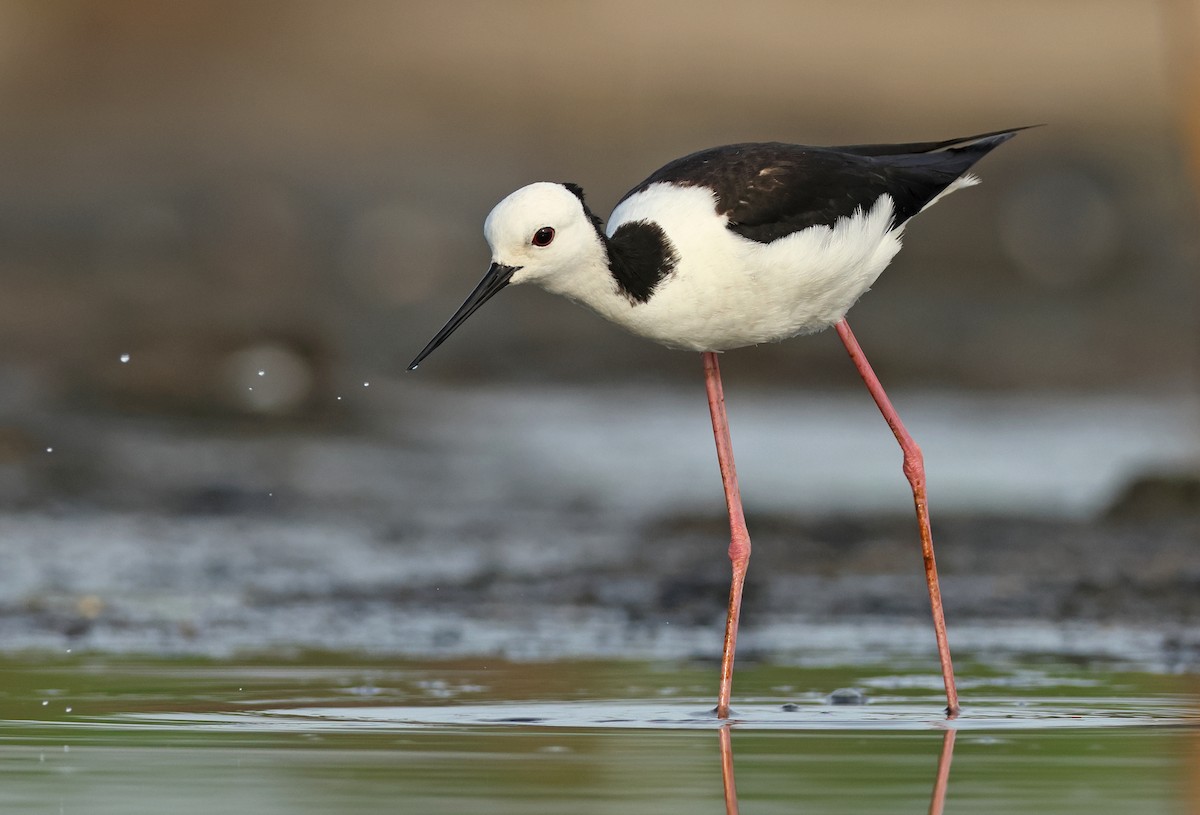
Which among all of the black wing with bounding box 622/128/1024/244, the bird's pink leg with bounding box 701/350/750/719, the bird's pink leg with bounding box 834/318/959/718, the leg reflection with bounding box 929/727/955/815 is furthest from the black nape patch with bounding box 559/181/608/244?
the leg reflection with bounding box 929/727/955/815

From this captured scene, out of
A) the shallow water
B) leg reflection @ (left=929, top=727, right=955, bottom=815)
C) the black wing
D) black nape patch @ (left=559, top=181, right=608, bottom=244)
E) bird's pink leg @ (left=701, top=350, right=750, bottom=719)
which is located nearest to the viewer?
leg reflection @ (left=929, top=727, right=955, bottom=815)

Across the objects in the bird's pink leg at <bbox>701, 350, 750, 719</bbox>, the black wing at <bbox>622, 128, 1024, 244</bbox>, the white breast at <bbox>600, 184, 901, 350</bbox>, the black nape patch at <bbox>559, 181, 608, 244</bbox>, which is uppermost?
the black wing at <bbox>622, 128, 1024, 244</bbox>

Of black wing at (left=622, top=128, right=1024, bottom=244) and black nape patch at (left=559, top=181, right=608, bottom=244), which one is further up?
black wing at (left=622, top=128, right=1024, bottom=244)

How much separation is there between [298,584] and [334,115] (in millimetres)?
16072

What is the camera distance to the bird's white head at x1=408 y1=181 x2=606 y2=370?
6859 mm

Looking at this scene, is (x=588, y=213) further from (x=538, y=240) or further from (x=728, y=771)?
(x=728, y=771)

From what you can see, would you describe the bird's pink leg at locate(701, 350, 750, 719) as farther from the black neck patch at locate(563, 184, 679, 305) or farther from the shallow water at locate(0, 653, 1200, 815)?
the black neck patch at locate(563, 184, 679, 305)

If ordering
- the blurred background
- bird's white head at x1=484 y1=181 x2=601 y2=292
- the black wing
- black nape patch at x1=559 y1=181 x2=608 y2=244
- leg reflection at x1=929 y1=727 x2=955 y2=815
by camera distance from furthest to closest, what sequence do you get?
1. the blurred background
2. the black wing
3. black nape patch at x1=559 y1=181 x2=608 y2=244
4. bird's white head at x1=484 y1=181 x2=601 y2=292
5. leg reflection at x1=929 y1=727 x2=955 y2=815

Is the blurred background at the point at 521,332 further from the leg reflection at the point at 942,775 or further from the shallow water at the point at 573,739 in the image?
the leg reflection at the point at 942,775

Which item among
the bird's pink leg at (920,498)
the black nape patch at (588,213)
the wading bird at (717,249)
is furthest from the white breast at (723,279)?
the bird's pink leg at (920,498)

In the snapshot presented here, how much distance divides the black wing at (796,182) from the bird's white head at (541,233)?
46 centimetres

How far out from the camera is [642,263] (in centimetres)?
703

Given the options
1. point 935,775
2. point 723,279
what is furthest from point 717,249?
point 935,775

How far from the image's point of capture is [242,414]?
15.1 m
